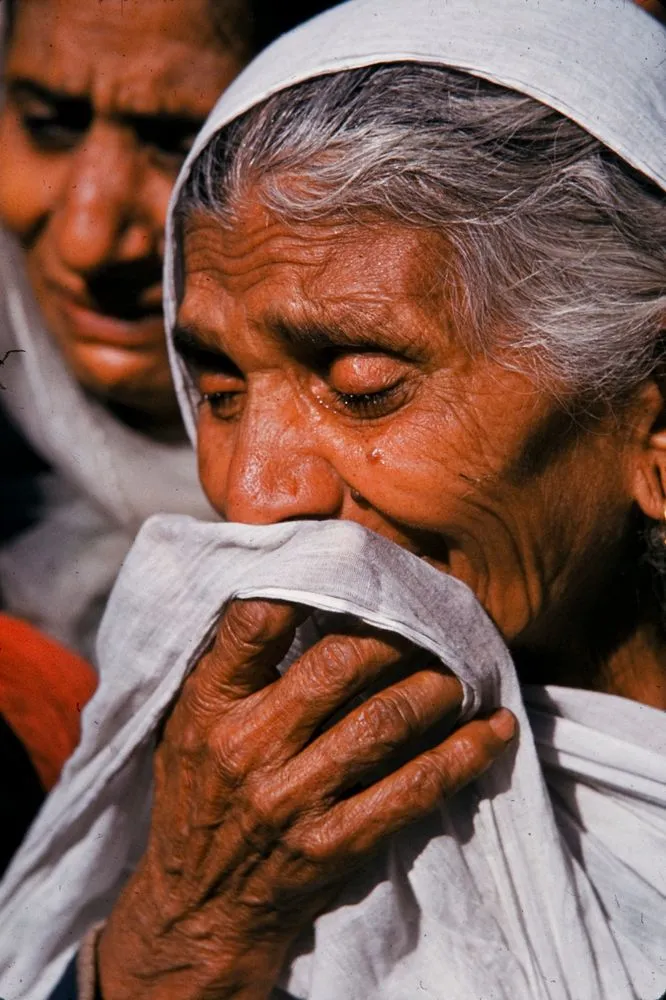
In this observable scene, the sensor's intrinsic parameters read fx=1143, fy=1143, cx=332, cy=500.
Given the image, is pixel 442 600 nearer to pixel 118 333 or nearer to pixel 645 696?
pixel 645 696

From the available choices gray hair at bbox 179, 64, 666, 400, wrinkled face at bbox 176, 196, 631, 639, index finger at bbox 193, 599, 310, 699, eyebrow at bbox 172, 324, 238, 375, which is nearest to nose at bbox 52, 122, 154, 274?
eyebrow at bbox 172, 324, 238, 375

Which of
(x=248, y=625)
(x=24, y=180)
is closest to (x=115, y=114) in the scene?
(x=24, y=180)

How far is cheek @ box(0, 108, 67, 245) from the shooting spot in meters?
2.83

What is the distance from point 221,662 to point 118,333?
1.40 meters

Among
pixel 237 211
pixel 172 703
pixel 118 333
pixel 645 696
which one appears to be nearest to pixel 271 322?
pixel 237 211

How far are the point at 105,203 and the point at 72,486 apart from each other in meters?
0.95

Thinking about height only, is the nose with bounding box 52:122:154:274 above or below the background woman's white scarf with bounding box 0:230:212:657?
above

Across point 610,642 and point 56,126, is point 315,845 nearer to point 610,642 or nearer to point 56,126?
point 610,642

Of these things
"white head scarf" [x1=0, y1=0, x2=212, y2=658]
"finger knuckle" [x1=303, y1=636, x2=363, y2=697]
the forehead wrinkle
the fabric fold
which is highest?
the forehead wrinkle

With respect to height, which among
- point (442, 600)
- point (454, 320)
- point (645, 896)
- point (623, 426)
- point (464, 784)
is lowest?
point (645, 896)

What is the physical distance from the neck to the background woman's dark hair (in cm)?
147

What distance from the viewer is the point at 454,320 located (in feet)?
5.79

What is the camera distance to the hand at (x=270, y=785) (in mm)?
1708

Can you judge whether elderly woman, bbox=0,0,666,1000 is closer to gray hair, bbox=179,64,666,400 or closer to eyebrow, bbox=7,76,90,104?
gray hair, bbox=179,64,666,400
